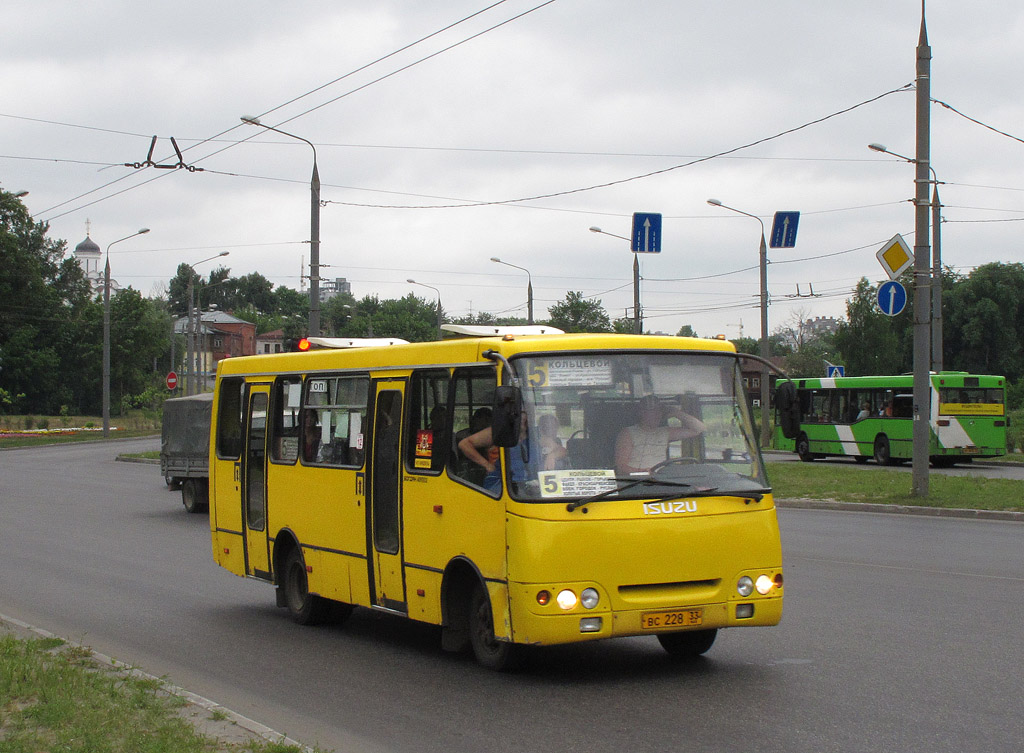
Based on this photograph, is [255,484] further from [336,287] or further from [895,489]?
[336,287]

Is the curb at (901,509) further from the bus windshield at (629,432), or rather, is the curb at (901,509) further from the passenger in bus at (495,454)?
the passenger in bus at (495,454)

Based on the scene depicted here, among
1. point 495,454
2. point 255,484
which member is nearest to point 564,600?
point 495,454

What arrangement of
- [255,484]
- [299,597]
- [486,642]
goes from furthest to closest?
[255,484]
[299,597]
[486,642]

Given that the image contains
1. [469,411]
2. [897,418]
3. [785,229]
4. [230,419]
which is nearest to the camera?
[469,411]

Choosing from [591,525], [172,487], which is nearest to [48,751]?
[591,525]

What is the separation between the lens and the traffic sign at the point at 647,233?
96.5 ft

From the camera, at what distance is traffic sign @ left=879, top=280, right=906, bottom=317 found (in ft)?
69.1

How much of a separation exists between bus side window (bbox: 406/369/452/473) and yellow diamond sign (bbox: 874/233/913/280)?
1389 centimetres

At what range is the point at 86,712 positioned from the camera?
6.69m

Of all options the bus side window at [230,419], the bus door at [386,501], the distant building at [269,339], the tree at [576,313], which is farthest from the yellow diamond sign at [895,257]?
the distant building at [269,339]

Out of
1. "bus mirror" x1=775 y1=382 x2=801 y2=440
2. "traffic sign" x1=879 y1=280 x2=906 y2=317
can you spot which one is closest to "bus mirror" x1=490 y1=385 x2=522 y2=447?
"bus mirror" x1=775 y1=382 x2=801 y2=440

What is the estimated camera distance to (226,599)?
1239 centimetres

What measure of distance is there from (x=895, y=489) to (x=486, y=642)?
1687cm

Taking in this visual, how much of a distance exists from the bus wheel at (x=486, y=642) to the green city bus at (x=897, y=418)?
2652cm
